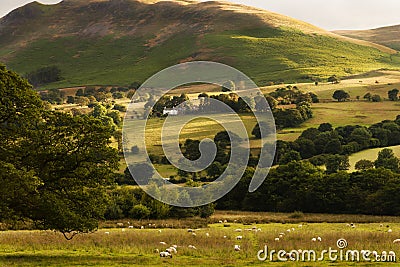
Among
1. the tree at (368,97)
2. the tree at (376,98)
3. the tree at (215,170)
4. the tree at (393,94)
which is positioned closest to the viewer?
the tree at (215,170)

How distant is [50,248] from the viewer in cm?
3200

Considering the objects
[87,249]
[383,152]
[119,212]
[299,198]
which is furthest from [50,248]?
[383,152]

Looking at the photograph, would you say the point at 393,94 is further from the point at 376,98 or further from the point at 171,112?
the point at 171,112

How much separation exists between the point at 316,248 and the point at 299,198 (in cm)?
4397

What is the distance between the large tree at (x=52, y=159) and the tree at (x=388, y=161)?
73.2 metres

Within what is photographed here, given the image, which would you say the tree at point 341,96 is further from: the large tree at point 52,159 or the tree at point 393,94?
the large tree at point 52,159

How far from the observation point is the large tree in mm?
28078

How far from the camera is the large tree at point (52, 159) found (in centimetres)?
2808

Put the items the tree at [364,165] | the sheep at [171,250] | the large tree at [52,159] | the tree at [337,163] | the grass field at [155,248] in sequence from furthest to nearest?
the tree at [337,163] → the tree at [364,165] → the sheep at [171,250] → the large tree at [52,159] → the grass field at [155,248]

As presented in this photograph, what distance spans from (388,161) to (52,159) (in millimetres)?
79093

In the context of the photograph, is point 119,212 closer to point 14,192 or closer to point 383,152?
point 14,192

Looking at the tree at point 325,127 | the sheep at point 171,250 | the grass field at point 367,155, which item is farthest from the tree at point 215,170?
the sheep at point 171,250

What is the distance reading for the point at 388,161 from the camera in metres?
98.4

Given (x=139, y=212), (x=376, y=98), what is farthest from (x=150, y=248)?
(x=376, y=98)
